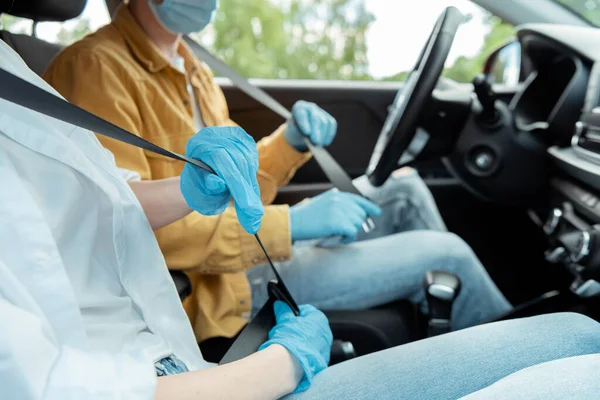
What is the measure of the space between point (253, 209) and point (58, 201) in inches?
9.5

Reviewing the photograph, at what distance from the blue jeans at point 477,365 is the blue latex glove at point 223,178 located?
0.24m

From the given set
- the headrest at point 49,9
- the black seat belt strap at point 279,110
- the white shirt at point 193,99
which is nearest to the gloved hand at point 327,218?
the black seat belt strap at point 279,110

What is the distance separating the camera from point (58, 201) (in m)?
0.60

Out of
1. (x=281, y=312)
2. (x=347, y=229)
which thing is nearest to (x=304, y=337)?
(x=281, y=312)

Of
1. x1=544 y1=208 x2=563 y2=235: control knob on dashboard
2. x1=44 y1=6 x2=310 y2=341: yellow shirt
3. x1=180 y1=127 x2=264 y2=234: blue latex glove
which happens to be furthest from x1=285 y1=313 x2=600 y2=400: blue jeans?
x1=544 y1=208 x2=563 y2=235: control knob on dashboard

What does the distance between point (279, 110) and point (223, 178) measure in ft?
2.26

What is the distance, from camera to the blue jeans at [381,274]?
1.09 m

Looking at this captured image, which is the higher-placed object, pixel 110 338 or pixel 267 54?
pixel 110 338

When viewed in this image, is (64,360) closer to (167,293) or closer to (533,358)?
(167,293)

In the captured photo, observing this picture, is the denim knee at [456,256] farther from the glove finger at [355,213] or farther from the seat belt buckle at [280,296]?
the seat belt buckle at [280,296]

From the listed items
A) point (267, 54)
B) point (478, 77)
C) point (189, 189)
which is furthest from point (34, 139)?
point (267, 54)

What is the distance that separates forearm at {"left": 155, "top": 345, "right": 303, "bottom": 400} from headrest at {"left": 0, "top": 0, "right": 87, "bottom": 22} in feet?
2.39

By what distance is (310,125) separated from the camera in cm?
130

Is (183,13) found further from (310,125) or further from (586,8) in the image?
(586,8)
